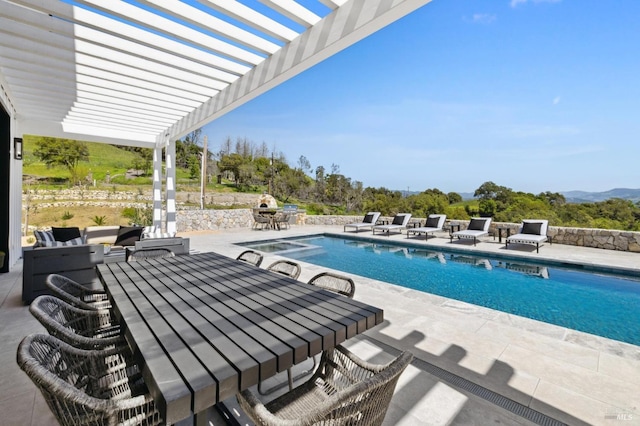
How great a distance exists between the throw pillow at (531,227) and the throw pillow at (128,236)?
34.3 ft

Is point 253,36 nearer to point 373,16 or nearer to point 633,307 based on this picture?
point 373,16

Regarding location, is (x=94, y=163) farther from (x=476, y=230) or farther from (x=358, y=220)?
(x=476, y=230)

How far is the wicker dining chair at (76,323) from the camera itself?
4.95 feet

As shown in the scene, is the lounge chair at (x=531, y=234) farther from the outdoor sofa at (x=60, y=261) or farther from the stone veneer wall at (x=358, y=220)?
the outdoor sofa at (x=60, y=261)

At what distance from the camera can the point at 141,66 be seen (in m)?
4.02

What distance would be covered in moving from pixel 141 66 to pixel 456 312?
16.9 feet

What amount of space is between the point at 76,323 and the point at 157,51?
335 cm

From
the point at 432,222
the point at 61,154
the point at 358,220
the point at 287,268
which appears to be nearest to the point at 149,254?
the point at 287,268

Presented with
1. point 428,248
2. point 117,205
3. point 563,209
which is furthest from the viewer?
point 117,205

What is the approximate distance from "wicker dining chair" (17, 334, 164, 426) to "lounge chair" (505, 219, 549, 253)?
9.26 meters

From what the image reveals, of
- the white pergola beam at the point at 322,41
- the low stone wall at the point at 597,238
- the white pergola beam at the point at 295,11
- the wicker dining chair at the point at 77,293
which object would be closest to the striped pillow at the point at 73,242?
the wicker dining chair at the point at 77,293

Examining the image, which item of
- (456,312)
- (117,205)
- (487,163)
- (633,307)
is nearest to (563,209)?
(633,307)

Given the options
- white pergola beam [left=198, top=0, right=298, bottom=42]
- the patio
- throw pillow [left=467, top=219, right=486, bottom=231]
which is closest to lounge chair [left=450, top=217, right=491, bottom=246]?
throw pillow [left=467, top=219, right=486, bottom=231]

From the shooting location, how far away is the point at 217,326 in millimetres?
1486
